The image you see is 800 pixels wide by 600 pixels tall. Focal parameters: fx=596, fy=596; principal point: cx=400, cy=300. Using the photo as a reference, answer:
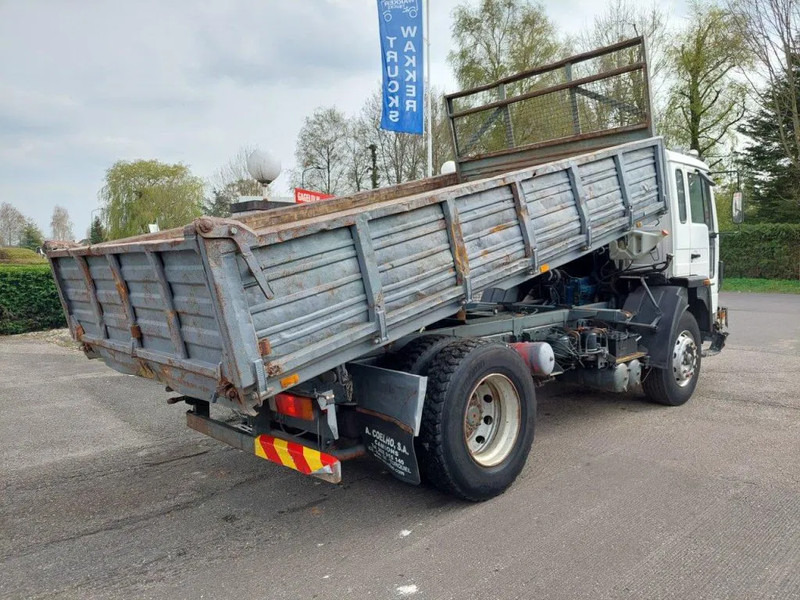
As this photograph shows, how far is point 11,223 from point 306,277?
85283 mm

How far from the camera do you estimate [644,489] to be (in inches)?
167

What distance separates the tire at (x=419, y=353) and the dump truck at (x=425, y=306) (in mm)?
14

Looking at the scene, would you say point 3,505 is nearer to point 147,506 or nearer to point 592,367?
point 147,506

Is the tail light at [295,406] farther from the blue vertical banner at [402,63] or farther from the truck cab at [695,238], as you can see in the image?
the blue vertical banner at [402,63]

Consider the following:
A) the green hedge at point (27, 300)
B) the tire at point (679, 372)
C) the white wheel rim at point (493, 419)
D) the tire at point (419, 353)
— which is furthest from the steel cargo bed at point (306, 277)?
the green hedge at point (27, 300)

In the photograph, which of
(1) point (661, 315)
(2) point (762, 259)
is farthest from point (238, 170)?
(1) point (661, 315)

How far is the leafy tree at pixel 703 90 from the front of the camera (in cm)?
2650

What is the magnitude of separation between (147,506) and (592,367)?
417cm

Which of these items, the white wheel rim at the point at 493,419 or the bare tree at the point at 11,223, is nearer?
the white wheel rim at the point at 493,419

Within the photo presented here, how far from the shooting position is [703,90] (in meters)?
27.1

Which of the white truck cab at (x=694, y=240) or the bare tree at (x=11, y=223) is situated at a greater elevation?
the bare tree at (x=11, y=223)

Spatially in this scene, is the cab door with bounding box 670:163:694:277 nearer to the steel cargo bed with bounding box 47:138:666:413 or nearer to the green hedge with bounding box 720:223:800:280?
the steel cargo bed with bounding box 47:138:666:413

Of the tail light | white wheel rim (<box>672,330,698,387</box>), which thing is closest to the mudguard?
white wheel rim (<box>672,330,698,387</box>)

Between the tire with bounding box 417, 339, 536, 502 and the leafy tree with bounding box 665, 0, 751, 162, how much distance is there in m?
25.9
